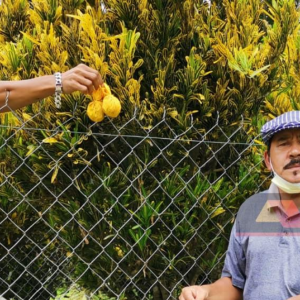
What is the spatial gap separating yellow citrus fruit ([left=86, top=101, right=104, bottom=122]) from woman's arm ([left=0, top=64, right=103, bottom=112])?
0.11 m

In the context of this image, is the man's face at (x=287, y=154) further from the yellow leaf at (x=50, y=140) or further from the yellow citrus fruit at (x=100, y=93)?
the yellow leaf at (x=50, y=140)

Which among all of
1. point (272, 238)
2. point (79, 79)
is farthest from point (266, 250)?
point (79, 79)

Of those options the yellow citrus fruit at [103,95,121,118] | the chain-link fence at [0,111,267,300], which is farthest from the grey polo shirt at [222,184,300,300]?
the yellow citrus fruit at [103,95,121,118]

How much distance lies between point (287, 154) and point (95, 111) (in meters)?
0.81

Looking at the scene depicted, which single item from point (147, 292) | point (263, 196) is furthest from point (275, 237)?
point (147, 292)

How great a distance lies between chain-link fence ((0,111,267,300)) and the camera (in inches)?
98.8

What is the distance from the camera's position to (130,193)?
2553 millimetres

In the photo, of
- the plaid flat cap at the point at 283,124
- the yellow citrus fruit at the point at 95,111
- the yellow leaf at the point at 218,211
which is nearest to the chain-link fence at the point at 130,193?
the yellow leaf at the point at 218,211

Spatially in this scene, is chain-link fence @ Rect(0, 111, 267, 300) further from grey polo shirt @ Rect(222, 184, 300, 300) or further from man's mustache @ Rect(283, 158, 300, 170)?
man's mustache @ Rect(283, 158, 300, 170)

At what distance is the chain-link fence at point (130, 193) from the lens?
2.51 meters

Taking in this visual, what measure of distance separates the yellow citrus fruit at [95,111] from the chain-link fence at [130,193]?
6.5 inches

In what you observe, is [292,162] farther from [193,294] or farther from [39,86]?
[39,86]

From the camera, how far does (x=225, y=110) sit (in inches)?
106

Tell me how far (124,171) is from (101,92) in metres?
0.48
